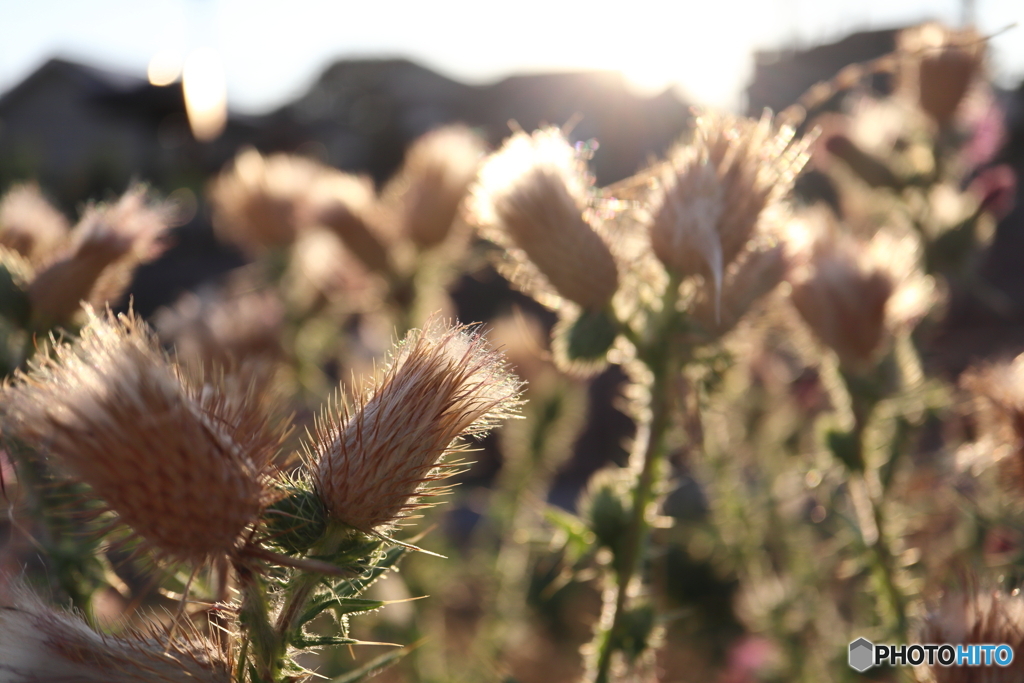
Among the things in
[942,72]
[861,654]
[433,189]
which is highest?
[942,72]

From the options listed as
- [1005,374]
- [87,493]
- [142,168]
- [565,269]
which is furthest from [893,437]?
[142,168]

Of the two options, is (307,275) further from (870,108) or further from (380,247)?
(870,108)

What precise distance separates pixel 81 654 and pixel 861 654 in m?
1.82

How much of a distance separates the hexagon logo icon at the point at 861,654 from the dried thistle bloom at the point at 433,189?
6.31ft

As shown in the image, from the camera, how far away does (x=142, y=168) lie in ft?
60.9

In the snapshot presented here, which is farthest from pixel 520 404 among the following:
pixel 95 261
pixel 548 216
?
pixel 95 261

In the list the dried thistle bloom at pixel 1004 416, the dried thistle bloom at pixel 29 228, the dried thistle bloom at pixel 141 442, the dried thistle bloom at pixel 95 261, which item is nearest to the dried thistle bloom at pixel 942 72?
the dried thistle bloom at pixel 1004 416

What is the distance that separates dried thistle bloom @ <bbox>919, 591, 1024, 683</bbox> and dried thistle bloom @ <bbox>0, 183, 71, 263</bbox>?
6.88 feet

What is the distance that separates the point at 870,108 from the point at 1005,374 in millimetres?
2129

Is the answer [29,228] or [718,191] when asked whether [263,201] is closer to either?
[29,228]

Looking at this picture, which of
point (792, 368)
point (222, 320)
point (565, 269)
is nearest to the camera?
point (565, 269)

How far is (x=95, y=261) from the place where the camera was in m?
1.63

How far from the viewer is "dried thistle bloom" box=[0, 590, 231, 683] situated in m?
0.94

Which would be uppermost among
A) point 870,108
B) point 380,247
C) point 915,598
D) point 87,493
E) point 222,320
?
point 870,108
